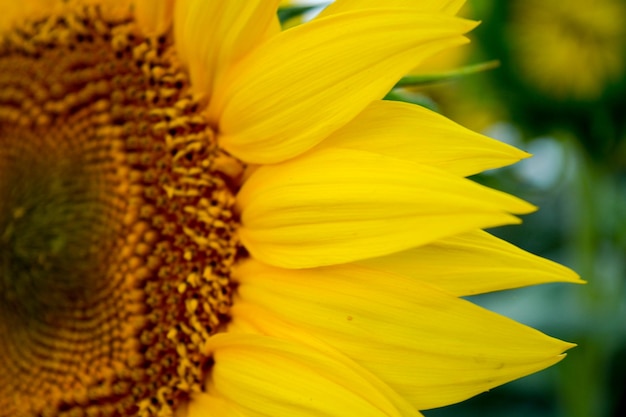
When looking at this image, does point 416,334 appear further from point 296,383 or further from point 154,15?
point 154,15

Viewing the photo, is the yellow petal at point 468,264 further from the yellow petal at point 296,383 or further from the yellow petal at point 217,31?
the yellow petal at point 217,31

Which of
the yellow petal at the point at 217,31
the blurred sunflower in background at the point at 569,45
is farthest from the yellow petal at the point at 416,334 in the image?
the blurred sunflower in background at the point at 569,45

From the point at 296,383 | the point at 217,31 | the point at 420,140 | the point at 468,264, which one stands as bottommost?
the point at 296,383

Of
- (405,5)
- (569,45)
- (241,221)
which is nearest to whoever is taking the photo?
(405,5)

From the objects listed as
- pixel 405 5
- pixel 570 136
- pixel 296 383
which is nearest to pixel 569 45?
pixel 570 136

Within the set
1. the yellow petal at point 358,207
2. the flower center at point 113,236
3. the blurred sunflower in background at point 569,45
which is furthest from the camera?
the blurred sunflower in background at point 569,45

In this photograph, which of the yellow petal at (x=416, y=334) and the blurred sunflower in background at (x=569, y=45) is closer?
the yellow petal at (x=416, y=334)

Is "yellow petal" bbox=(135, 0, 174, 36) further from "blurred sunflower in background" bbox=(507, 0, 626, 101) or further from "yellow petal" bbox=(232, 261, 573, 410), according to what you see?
"blurred sunflower in background" bbox=(507, 0, 626, 101)

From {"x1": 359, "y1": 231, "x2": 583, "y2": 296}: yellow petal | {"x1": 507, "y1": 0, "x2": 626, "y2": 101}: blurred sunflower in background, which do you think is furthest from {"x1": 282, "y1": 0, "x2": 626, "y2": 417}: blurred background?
{"x1": 359, "y1": 231, "x2": 583, "y2": 296}: yellow petal

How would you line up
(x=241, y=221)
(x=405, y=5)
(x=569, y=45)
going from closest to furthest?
(x=405, y=5), (x=241, y=221), (x=569, y=45)
